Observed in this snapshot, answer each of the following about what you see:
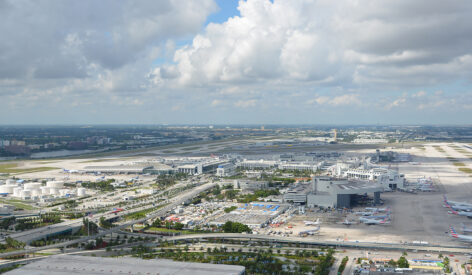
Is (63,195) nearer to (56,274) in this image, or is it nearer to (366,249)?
(56,274)

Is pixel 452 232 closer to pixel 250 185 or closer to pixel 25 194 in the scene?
pixel 250 185

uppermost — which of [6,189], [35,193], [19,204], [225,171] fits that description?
[225,171]

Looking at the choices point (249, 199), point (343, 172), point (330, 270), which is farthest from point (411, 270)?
point (343, 172)

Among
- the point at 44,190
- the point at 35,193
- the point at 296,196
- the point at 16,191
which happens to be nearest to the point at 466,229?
the point at 296,196

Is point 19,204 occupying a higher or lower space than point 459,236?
lower

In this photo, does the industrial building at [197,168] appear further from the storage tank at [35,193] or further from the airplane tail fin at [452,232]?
the airplane tail fin at [452,232]

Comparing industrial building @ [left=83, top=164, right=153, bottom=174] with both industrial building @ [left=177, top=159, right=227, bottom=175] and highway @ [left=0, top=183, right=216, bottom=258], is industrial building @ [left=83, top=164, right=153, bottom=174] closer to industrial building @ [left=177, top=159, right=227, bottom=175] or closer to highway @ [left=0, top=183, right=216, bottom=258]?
industrial building @ [left=177, top=159, right=227, bottom=175]
